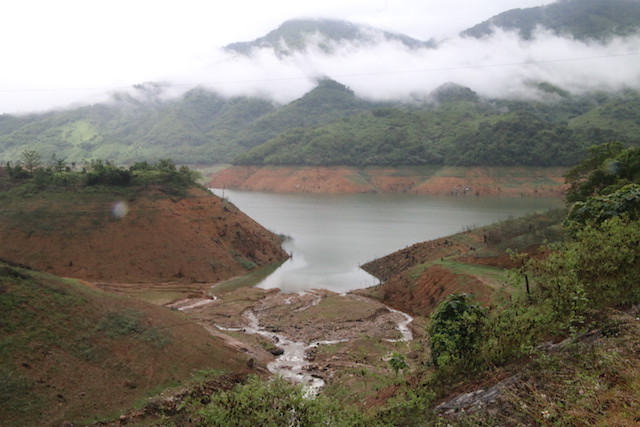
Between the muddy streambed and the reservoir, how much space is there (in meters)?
5.71

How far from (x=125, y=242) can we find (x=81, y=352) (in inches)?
1091

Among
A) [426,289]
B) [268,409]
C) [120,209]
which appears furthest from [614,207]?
[120,209]

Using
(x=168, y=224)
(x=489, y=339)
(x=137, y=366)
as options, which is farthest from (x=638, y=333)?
(x=168, y=224)

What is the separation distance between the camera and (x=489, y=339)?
37.7 ft

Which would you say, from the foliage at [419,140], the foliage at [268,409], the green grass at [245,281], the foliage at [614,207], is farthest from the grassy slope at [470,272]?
the foliage at [419,140]

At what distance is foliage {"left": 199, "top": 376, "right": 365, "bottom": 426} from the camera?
27.0 feet

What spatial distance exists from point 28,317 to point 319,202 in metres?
83.7

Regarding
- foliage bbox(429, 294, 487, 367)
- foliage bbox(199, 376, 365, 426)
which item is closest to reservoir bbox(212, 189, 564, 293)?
foliage bbox(429, 294, 487, 367)

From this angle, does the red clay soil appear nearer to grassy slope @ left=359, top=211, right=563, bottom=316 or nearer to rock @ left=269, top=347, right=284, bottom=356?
grassy slope @ left=359, top=211, right=563, bottom=316

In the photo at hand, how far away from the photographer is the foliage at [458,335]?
38.6ft

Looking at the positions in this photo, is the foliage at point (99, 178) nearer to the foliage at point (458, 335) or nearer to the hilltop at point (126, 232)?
the hilltop at point (126, 232)

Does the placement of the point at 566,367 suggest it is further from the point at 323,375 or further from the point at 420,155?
the point at 420,155

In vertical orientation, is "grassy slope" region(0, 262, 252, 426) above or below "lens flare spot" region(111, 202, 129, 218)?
below

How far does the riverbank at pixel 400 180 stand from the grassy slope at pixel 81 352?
96350 mm
